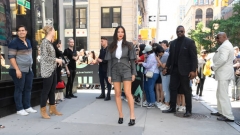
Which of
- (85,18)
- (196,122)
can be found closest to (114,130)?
(196,122)

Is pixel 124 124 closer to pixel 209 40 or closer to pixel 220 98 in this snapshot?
pixel 220 98

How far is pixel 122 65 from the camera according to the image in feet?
15.7

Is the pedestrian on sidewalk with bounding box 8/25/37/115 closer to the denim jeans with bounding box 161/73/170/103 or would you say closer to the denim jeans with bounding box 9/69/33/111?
the denim jeans with bounding box 9/69/33/111

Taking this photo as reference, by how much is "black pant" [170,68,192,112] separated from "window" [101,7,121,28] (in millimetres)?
19819

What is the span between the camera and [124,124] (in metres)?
4.90

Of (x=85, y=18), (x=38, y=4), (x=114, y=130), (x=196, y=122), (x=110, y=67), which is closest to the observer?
(x=114, y=130)

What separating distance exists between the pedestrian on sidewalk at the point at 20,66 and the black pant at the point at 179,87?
338cm

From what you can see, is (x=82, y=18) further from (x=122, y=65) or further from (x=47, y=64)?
(x=122, y=65)

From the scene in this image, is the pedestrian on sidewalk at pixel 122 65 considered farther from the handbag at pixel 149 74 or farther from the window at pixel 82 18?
the window at pixel 82 18

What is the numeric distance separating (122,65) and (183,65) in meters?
1.64

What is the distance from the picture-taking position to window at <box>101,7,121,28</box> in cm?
2509

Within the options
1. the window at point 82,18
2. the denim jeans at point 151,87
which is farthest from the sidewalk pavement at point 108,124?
the window at point 82,18

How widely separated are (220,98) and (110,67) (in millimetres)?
2568

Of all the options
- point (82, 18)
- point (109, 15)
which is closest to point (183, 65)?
point (109, 15)
